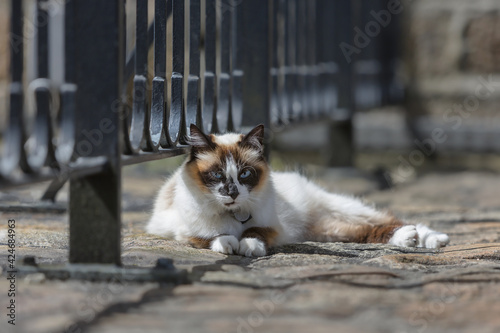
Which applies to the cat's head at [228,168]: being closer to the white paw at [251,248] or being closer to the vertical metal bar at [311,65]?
the white paw at [251,248]

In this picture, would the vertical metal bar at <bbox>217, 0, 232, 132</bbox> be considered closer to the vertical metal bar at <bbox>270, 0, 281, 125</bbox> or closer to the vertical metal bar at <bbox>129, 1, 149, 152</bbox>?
the vertical metal bar at <bbox>270, 0, 281, 125</bbox>

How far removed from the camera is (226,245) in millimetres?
3014

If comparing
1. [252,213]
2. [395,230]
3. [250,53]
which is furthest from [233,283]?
[250,53]

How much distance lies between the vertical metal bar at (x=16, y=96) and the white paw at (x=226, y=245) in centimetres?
107

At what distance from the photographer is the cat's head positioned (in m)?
3.11

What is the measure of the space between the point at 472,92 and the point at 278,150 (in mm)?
2182

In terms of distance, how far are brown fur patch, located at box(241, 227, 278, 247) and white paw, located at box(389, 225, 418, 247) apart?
62 centimetres

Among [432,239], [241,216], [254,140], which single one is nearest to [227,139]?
[254,140]

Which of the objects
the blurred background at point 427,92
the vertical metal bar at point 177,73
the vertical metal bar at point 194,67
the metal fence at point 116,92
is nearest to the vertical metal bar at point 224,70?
the metal fence at point 116,92

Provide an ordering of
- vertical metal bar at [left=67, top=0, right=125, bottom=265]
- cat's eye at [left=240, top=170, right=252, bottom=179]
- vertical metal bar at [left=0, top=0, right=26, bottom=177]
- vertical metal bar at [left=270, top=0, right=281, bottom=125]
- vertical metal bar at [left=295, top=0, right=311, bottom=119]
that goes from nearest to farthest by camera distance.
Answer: vertical metal bar at [left=0, top=0, right=26, bottom=177] → vertical metal bar at [left=67, top=0, right=125, bottom=265] → cat's eye at [left=240, top=170, right=252, bottom=179] → vertical metal bar at [left=270, top=0, right=281, bottom=125] → vertical metal bar at [left=295, top=0, right=311, bottom=119]

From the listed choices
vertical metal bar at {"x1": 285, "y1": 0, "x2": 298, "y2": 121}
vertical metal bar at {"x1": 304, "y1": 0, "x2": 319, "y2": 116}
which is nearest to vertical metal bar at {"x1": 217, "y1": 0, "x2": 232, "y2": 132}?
vertical metal bar at {"x1": 285, "y1": 0, "x2": 298, "y2": 121}

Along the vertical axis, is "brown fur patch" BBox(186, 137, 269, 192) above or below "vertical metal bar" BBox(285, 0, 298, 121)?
below

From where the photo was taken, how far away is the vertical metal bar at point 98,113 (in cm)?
244

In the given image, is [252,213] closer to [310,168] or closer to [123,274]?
[123,274]
